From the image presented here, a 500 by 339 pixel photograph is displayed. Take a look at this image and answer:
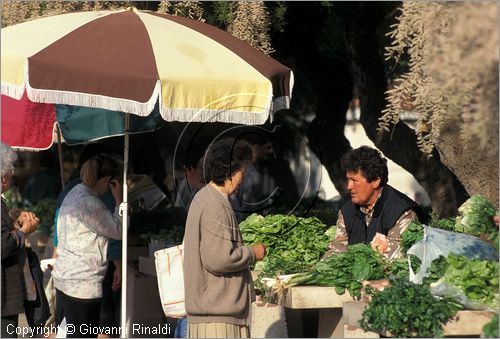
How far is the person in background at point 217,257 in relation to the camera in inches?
212

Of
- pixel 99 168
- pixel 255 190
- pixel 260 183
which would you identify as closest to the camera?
pixel 99 168

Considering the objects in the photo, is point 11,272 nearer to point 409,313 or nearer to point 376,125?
point 409,313

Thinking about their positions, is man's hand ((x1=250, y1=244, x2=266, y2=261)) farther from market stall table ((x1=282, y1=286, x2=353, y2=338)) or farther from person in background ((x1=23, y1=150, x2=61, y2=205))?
person in background ((x1=23, y1=150, x2=61, y2=205))

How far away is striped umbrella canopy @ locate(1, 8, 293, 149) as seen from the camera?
6055mm

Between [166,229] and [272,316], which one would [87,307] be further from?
[166,229]

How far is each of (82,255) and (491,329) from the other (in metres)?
3.06

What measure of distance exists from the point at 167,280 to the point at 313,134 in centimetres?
531

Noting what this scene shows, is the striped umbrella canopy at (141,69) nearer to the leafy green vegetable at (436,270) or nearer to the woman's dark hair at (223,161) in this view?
the woman's dark hair at (223,161)

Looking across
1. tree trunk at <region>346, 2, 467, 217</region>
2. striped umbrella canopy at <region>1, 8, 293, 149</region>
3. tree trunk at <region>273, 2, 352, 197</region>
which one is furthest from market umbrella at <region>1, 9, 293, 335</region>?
tree trunk at <region>273, 2, 352, 197</region>

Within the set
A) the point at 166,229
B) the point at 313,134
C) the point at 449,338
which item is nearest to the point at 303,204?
the point at 313,134

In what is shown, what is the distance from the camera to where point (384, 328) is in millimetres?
5238

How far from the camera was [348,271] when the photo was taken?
6.09 meters

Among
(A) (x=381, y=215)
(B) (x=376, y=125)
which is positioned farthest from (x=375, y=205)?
(B) (x=376, y=125)

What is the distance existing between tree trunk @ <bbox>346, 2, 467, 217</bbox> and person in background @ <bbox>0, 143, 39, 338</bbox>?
4.19 meters
